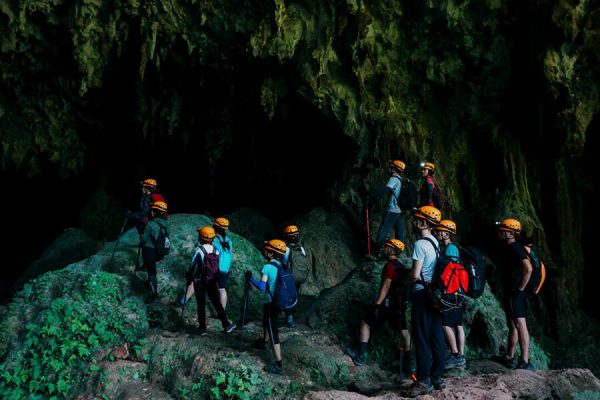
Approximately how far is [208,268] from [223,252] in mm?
804

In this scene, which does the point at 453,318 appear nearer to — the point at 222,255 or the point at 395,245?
the point at 395,245

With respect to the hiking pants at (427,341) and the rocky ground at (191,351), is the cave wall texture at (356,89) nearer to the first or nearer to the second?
the rocky ground at (191,351)

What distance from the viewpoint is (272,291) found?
675 cm

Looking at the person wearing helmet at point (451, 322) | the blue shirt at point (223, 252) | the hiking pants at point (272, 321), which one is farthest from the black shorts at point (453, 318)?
the blue shirt at point (223, 252)

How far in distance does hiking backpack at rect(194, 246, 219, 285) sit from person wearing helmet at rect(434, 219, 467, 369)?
3.45m

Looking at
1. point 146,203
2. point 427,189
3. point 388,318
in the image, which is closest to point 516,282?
point 388,318

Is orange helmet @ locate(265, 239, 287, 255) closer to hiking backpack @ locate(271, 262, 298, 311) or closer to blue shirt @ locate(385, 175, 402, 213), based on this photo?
hiking backpack @ locate(271, 262, 298, 311)

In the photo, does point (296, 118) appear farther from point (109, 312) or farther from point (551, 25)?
point (109, 312)

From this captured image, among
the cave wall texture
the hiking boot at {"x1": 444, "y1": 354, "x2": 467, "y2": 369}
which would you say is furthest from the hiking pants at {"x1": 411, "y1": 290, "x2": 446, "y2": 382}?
the cave wall texture

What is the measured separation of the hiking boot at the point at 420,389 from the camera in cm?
581

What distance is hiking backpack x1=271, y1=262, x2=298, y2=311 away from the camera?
21.8 feet

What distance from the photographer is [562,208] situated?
562 inches

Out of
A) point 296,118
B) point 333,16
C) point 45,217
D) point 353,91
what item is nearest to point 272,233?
point 296,118

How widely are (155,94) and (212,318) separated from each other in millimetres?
8183
